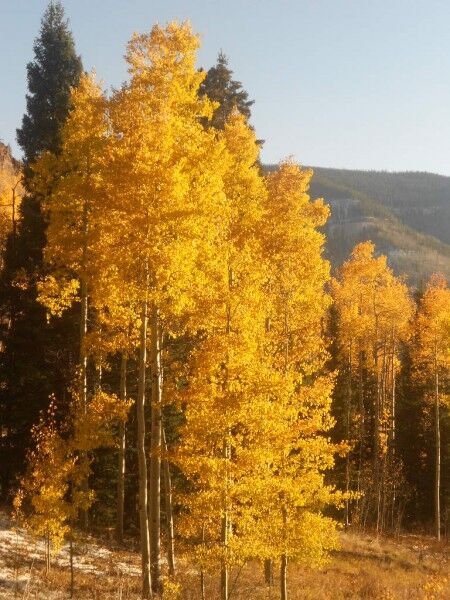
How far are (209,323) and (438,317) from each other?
63.3 feet

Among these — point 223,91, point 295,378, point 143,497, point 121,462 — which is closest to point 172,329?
point 295,378

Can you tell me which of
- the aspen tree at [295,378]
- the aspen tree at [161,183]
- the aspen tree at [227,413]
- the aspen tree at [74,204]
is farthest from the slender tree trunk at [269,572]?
the aspen tree at [74,204]

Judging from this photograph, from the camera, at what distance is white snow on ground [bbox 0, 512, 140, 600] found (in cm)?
1557

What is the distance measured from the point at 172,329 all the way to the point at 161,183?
4130mm

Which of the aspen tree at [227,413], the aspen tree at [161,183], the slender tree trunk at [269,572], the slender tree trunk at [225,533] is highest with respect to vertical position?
the aspen tree at [161,183]

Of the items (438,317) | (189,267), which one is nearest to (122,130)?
(189,267)

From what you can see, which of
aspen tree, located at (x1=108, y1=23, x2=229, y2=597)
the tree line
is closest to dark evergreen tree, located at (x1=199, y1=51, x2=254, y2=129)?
the tree line

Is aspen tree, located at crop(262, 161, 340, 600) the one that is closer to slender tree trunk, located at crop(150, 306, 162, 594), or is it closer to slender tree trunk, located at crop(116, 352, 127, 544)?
slender tree trunk, located at crop(150, 306, 162, 594)

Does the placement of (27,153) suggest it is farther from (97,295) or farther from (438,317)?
(438,317)

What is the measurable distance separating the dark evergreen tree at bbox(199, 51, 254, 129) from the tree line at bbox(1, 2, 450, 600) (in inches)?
298

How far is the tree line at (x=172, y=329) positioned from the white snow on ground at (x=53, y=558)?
2.53ft

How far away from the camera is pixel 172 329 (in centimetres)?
1495

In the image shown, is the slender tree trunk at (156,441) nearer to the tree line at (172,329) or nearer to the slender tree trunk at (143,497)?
the tree line at (172,329)

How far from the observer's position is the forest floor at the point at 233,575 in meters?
14.8
